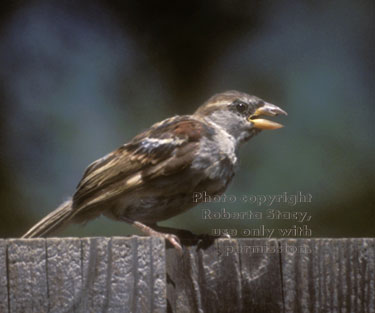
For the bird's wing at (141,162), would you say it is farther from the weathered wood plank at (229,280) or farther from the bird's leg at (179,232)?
the weathered wood plank at (229,280)

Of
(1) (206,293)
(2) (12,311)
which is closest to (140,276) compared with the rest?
(1) (206,293)

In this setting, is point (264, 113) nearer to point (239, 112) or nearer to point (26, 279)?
point (239, 112)

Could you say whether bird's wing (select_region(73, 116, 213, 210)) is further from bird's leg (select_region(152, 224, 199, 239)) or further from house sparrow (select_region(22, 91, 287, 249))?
bird's leg (select_region(152, 224, 199, 239))

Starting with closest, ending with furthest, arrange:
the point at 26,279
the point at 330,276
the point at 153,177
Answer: the point at 26,279 < the point at 330,276 < the point at 153,177

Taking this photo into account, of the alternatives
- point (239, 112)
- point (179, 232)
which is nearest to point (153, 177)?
point (179, 232)

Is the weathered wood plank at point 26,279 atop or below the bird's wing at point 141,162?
below

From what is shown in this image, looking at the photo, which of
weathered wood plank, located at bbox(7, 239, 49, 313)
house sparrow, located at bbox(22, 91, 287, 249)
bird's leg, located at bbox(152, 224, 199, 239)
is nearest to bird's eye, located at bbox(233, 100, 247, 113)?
house sparrow, located at bbox(22, 91, 287, 249)

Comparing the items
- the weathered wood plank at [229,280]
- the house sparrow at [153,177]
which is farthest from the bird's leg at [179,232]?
the weathered wood plank at [229,280]
